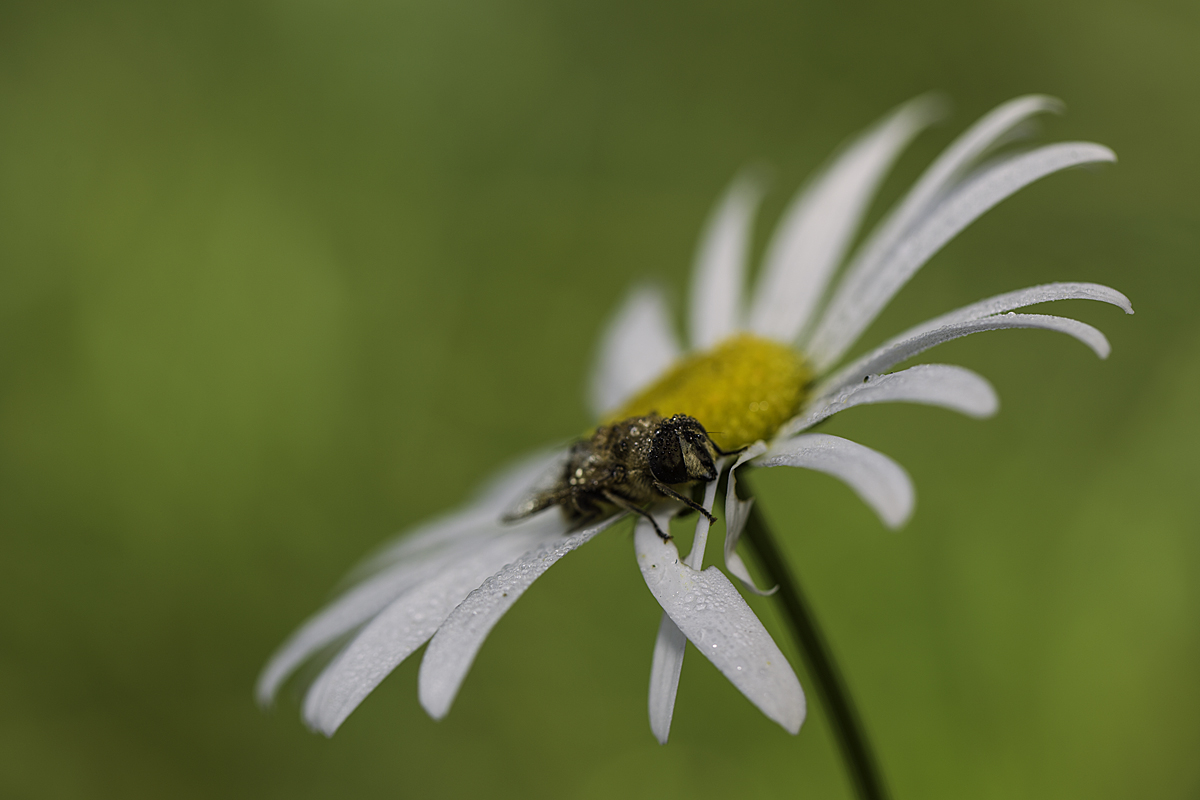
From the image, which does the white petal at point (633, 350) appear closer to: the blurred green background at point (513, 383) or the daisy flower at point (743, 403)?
the daisy flower at point (743, 403)

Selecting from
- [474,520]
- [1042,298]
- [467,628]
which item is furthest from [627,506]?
[1042,298]

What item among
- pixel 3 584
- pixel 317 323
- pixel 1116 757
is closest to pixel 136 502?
pixel 3 584

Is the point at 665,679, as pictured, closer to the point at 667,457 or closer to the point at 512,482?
the point at 667,457

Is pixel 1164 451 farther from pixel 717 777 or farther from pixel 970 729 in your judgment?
pixel 717 777

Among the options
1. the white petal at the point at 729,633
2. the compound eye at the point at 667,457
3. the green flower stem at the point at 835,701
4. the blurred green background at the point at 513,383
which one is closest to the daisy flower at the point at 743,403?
the white petal at the point at 729,633

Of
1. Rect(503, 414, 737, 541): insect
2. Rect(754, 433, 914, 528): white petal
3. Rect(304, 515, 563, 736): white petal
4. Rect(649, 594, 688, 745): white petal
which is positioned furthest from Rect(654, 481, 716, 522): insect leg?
Rect(304, 515, 563, 736): white petal

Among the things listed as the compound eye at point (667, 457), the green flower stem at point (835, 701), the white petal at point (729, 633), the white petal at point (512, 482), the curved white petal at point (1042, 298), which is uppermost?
the curved white petal at point (1042, 298)
